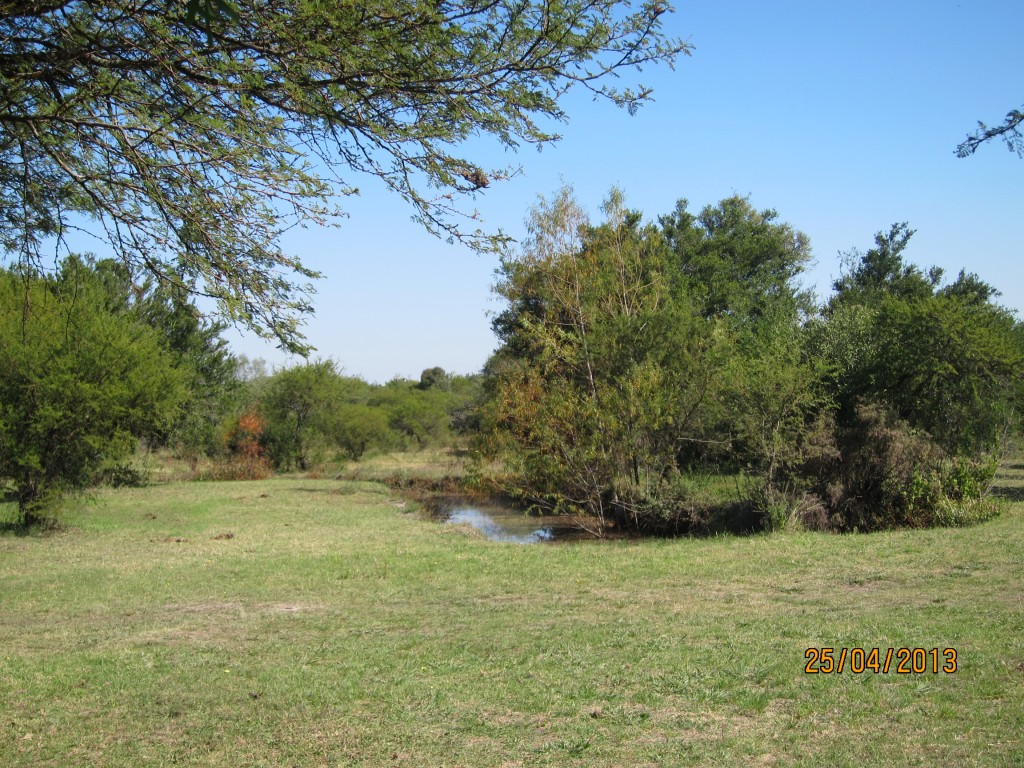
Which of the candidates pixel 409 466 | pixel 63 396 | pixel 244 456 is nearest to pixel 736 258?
pixel 409 466

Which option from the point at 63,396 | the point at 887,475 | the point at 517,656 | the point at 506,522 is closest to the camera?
the point at 517,656

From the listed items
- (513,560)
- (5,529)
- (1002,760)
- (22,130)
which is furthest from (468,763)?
(5,529)

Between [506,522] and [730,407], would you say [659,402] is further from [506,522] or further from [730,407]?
[506,522]

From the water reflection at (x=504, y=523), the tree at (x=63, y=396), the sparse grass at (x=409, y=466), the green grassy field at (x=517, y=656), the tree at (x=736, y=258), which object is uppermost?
the tree at (x=736, y=258)

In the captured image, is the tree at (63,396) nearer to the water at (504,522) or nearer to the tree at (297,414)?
the water at (504,522)

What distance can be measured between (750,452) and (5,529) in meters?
16.8

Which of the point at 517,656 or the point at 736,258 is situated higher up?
the point at 736,258

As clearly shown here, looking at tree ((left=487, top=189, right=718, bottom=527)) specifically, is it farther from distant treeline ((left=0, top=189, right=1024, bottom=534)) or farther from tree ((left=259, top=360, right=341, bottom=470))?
tree ((left=259, top=360, right=341, bottom=470))

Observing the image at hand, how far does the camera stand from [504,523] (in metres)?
24.8

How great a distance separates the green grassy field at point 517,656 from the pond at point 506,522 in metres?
6.46

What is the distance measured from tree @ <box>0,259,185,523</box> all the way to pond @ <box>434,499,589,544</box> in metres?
9.11

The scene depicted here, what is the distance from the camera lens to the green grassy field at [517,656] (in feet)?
16.6

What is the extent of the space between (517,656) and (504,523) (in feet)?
57.8

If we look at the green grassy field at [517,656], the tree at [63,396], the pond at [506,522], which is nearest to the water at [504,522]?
the pond at [506,522]
